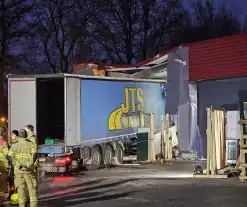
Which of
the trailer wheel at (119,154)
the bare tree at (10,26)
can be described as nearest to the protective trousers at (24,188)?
the trailer wheel at (119,154)

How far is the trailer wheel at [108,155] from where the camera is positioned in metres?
20.7

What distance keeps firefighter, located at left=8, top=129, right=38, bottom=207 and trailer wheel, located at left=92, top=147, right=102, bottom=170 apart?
878 centimetres

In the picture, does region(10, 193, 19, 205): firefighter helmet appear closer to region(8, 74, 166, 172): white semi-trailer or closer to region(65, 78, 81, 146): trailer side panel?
region(8, 74, 166, 172): white semi-trailer

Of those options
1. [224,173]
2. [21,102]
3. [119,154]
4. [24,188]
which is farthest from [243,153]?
[21,102]

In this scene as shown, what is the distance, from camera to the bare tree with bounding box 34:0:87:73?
49.9 metres

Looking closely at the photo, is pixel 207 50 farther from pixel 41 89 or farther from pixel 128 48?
pixel 128 48

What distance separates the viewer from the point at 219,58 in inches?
812

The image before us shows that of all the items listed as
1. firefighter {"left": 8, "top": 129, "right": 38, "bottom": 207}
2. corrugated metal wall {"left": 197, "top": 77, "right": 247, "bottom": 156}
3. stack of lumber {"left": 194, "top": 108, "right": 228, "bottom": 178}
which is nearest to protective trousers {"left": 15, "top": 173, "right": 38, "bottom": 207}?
firefighter {"left": 8, "top": 129, "right": 38, "bottom": 207}

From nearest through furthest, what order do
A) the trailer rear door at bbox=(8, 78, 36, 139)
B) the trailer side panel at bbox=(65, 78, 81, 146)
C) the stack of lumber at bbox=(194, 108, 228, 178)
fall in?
1. the stack of lumber at bbox=(194, 108, 228, 178)
2. the trailer side panel at bbox=(65, 78, 81, 146)
3. the trailer rear door at bbox=(8, 78, 36, 139)

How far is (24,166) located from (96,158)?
9277 millimetres

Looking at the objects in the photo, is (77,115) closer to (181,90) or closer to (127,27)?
(181,90)

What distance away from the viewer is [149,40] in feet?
171

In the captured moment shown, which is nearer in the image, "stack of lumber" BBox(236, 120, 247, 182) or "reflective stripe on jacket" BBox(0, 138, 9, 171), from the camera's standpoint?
"reflective stripe on jacket" BBox(0, 138, 9, 171)

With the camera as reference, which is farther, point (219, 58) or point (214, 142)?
point (219, 58)
